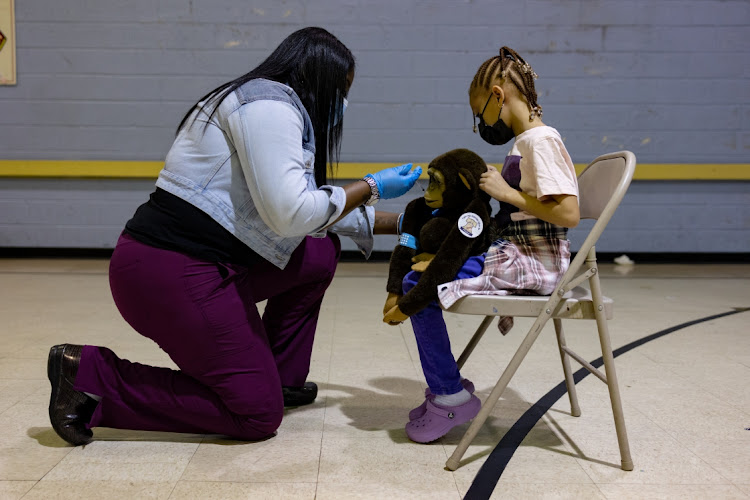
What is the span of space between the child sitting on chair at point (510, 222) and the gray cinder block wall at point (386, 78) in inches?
133

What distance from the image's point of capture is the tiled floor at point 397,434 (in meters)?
1.40

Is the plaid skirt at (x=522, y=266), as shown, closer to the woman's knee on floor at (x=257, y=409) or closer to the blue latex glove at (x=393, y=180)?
the blue latex glove at (x=393, y=180)

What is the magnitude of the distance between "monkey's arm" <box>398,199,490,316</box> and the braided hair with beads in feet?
1.10

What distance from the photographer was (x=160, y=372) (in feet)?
5.26

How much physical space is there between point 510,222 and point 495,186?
0.18 m

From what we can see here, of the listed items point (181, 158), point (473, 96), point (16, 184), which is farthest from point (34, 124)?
point (473, 96)

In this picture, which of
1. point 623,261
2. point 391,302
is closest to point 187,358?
point 391,302

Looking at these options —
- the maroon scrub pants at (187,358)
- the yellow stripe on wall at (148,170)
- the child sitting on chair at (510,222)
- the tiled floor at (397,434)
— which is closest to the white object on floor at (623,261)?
the yellow stripe on wall at (148,170)

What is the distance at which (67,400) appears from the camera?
1.55 metres

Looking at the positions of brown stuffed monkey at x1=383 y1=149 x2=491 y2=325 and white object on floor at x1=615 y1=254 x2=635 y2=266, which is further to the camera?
white object on floor at x1=615 y1=254 x2=635 y2=266

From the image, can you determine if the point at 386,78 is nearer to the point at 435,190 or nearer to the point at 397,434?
the point at 435,190

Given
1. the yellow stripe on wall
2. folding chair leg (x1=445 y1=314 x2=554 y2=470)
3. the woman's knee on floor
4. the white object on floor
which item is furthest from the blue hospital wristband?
the white object on floor

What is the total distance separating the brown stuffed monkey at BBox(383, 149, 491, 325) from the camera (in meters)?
1.50

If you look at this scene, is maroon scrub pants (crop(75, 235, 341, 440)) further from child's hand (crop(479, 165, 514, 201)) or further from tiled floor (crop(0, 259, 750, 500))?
child's hand (crop(479, 165, 514, 201))
